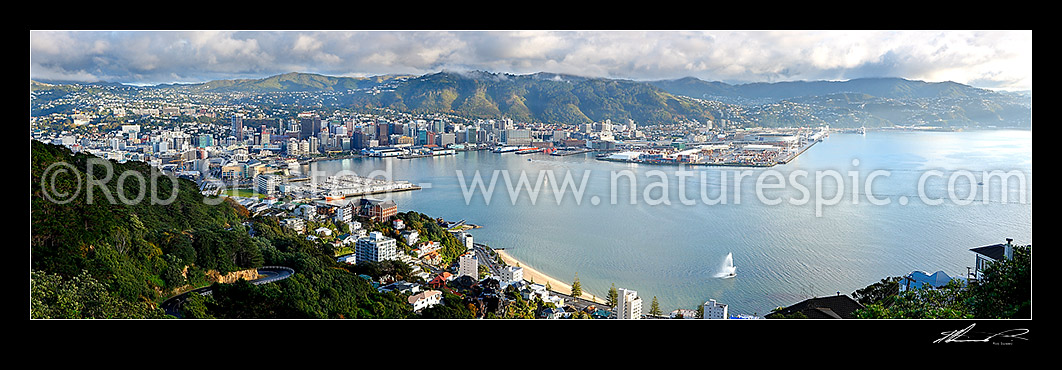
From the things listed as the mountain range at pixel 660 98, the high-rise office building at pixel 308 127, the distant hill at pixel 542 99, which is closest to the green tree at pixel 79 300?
the mountain range at pixel 660 98

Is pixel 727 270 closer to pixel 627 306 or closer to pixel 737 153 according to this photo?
pixel 627 306

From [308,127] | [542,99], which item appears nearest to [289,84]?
[308,127]

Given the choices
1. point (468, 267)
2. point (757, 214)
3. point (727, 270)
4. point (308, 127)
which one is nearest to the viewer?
point (468, 267)

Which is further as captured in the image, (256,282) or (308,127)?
(308,127)

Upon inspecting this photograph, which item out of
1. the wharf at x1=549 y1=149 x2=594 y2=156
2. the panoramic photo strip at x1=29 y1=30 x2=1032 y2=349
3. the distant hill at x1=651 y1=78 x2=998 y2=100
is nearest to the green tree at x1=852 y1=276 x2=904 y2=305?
the panoramic photo strip at x1=29 y1=30 x2=1032 y2=349
